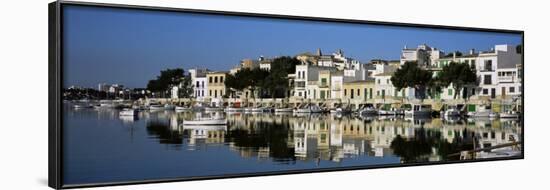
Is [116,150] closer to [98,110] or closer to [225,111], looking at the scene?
[98,110]

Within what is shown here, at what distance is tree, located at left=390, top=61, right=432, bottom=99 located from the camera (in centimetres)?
965

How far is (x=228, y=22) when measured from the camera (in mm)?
8508

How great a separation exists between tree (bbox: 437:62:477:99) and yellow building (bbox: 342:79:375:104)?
95 cm

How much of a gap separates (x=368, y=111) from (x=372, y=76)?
14.4 inches

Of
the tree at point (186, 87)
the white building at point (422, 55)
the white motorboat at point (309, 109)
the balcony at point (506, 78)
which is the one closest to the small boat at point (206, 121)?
the tree at point (186, 87)

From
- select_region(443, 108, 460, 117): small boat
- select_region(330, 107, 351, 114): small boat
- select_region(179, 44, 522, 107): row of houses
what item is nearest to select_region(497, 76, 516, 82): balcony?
select_region(179, 44, 522, 107): row of houses

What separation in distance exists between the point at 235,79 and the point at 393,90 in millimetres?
1930

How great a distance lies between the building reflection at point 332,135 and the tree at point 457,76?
400mm

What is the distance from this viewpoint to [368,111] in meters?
9.54

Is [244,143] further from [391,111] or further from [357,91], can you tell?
[391,111]

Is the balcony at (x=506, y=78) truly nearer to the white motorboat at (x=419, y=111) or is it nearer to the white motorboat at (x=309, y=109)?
the white motorboat at (x=419, y=111)

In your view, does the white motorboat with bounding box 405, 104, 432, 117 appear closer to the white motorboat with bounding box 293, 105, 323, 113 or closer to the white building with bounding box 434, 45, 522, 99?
the white building with bounding box 434, 45, 522, 99

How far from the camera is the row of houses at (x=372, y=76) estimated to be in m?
8.66

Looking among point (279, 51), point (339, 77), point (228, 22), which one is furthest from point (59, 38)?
point (339, 77)
